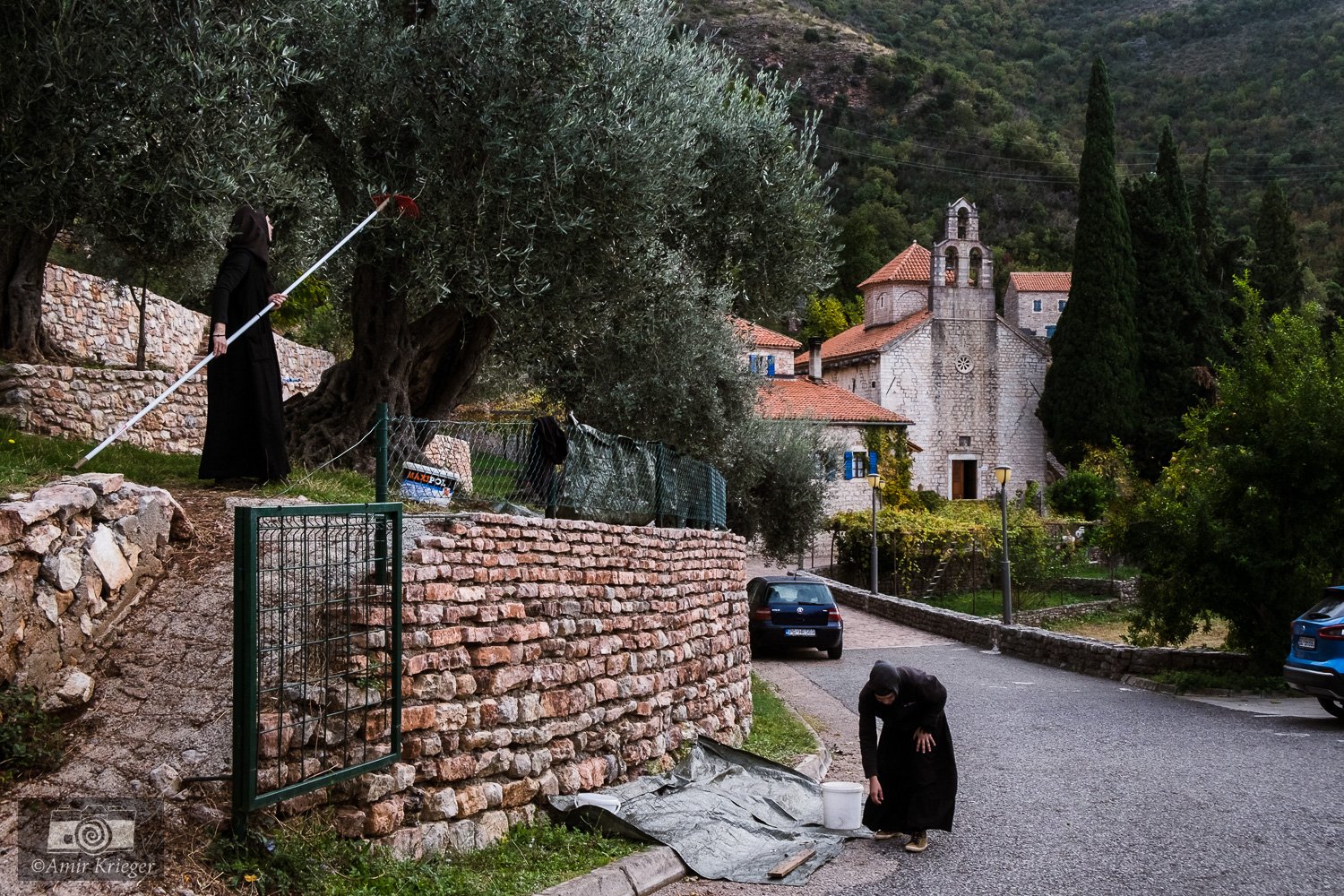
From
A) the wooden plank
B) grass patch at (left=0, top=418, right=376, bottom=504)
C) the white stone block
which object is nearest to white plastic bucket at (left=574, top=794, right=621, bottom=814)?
the wooden plank

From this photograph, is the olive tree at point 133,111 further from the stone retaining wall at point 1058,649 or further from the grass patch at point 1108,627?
the grass patch at point 1108,627

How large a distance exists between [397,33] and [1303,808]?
931cm

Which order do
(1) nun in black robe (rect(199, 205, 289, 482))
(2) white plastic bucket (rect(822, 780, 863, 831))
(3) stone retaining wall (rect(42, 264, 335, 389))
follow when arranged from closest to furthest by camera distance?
(1) nun in black robe (rect(199, 205, 289, 482)) → (2) white plastic bucket (rect(822, 780, 863, 831)) → (3) stone retaining wall (rect(42, 264, 335, 389))

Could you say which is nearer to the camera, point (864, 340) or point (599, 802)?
point (599, 802)

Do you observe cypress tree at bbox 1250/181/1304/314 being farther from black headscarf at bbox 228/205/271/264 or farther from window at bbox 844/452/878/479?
black headscarf at bbox 228/205/271/264

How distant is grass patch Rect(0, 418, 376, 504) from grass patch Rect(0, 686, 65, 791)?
158 centimetres

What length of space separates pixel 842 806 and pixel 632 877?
217 cm

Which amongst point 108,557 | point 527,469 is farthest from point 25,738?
point 527,469

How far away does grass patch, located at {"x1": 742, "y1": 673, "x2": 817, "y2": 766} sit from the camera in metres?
10.5

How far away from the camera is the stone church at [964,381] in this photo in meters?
54.4

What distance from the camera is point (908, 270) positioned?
193ft

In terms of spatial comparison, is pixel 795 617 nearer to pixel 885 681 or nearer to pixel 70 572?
pixel 885 681

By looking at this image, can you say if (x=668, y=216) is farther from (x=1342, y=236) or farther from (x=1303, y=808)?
(x=1342, y=236)

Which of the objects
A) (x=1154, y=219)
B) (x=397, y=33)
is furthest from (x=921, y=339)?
(x=397, y=33)
